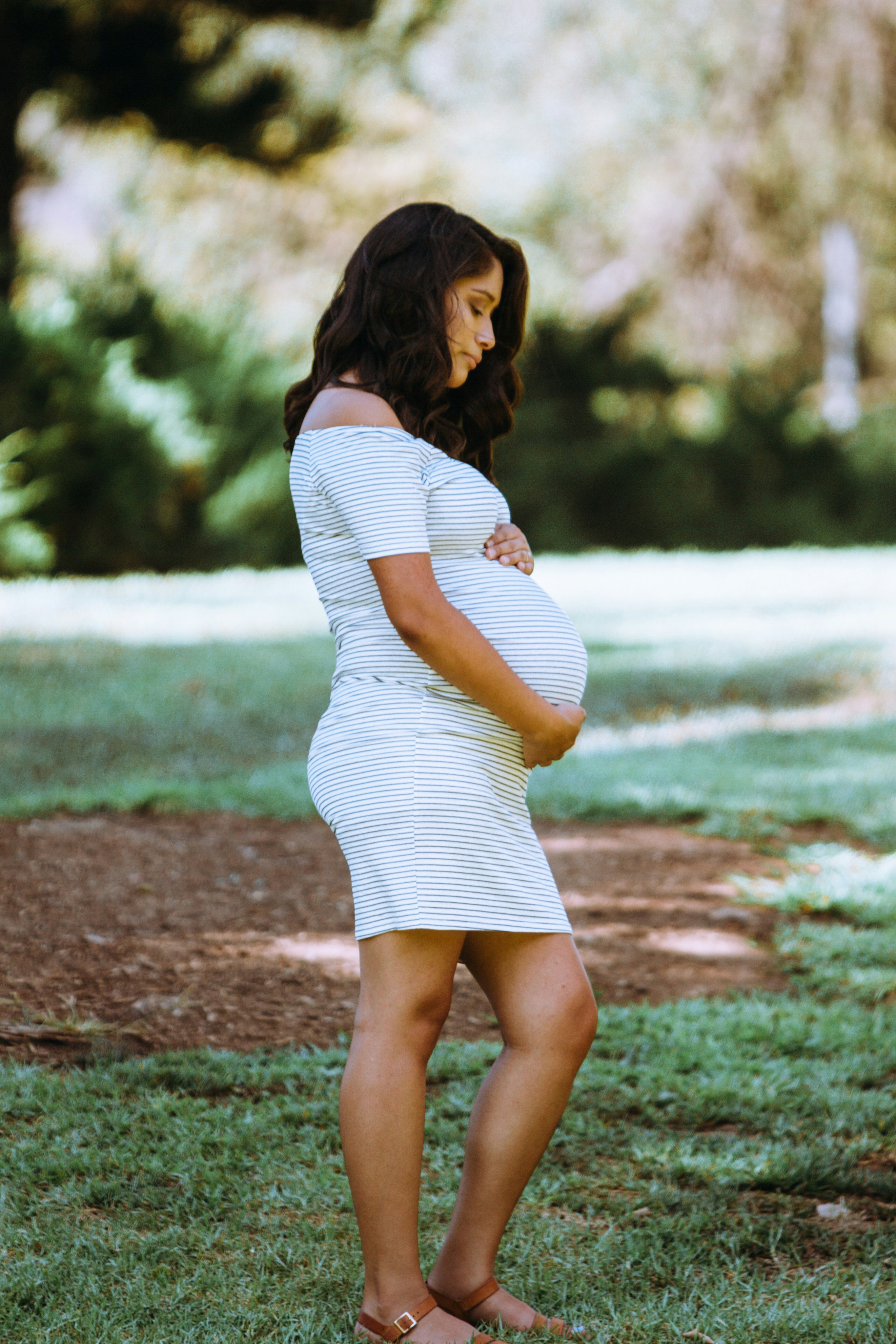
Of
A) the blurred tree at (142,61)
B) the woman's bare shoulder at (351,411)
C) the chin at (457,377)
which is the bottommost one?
the woman's bare shoulder at (351,411)

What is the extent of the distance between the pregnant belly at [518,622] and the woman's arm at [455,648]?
5cm

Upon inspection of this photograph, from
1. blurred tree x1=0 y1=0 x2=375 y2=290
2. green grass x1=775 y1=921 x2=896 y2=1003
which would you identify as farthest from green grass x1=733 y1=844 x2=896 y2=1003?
blurred tree x1=0 y1=0 x2=375 y2=290

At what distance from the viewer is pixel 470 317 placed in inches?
90.6

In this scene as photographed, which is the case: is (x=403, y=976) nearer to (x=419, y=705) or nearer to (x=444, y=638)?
(x=419, y=705)

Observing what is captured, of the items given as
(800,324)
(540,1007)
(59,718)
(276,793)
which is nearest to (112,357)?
(59,718)

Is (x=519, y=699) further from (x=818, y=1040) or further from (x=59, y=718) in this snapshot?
(x=59, y=718)

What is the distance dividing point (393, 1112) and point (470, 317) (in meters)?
1.23

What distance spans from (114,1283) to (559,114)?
22326mm

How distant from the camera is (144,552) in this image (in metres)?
14.3

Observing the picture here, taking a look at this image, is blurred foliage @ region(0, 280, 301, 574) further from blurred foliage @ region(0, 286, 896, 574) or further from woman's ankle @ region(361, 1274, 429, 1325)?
woman's ankle @ region(361, 1274, 429, 1325)

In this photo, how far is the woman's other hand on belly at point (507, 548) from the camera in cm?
234

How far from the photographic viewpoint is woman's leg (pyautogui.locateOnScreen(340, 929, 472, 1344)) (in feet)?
6.95

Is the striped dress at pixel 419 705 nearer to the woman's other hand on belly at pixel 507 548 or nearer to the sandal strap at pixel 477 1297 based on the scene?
the woman's other hand on belly at pixel 507 548

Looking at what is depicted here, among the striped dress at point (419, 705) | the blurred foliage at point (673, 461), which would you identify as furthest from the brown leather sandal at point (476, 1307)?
the blurred foliage at point (673, 461)
